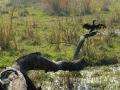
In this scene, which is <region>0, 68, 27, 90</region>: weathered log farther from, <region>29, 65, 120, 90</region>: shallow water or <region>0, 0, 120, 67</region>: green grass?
<region>0, 0, 120, 67</region>: green grass

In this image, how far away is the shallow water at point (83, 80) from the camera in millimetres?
8727

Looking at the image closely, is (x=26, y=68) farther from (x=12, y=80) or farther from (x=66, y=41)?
(x=66, y=41)

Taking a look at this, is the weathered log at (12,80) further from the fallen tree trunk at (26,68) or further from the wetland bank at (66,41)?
the wetland bank at (66,41)

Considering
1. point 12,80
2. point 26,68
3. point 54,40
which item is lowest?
point 54,40

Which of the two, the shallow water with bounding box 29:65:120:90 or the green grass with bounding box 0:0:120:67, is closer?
the shallow water with bounding box 29:65:120:90

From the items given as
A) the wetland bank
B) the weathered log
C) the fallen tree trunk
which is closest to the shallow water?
the wetland bank

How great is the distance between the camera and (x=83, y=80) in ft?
30.1

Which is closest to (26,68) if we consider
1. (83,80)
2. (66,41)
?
(83,80)

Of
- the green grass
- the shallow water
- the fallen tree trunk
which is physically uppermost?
the fallen tree trunk

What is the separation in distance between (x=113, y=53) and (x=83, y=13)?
253 inches

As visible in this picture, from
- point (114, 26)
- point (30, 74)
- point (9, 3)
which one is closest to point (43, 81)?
point (30, 74)

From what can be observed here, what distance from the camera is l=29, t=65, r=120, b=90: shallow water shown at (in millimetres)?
8727

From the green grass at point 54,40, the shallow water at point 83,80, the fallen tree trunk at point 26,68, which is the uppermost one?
the fallen tree trunk at point 26,68

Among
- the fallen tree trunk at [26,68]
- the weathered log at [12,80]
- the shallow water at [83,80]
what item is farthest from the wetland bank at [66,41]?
the weathered log at [12,80]
